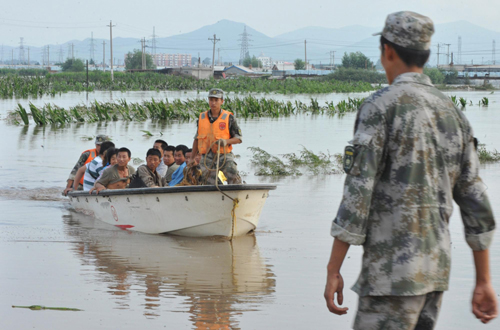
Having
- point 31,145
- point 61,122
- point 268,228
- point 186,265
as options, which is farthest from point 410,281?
point 61,122

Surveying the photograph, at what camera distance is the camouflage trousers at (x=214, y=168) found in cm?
897

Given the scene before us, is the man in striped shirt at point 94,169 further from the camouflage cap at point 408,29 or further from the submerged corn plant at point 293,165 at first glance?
the camouflage cap at point 408,29

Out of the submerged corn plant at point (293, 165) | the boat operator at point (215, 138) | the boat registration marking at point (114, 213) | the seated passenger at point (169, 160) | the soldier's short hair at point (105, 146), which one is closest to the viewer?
the boat operator at point (215, 138)

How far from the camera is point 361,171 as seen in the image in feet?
8.19

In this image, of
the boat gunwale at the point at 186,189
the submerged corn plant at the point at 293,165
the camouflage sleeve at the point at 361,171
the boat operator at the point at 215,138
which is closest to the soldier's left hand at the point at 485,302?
the camouflage sleeve at the point at 361,171

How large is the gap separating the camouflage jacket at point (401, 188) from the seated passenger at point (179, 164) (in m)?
7.19

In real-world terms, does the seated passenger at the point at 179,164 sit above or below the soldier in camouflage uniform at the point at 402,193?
below

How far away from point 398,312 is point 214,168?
6614 mm

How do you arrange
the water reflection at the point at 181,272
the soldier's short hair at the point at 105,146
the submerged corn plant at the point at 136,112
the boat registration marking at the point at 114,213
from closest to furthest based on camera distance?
the water reflection at the point at 181,272, the boat registration marking at the point at 114,213, the soldier's short hair at the point at 105,146, the submerged corn plant at the point at 136,112

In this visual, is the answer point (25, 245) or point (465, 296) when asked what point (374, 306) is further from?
point (25, 245)

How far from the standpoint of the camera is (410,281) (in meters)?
2.53

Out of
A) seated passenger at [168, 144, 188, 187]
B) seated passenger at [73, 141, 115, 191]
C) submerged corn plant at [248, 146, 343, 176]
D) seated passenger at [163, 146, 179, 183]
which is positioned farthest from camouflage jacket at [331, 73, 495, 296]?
submerged corn plant at [248, 146, 343, 176]

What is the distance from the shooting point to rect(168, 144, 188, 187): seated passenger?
9672mm

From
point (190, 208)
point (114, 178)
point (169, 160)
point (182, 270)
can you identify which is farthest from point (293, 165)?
point (182, 270)
